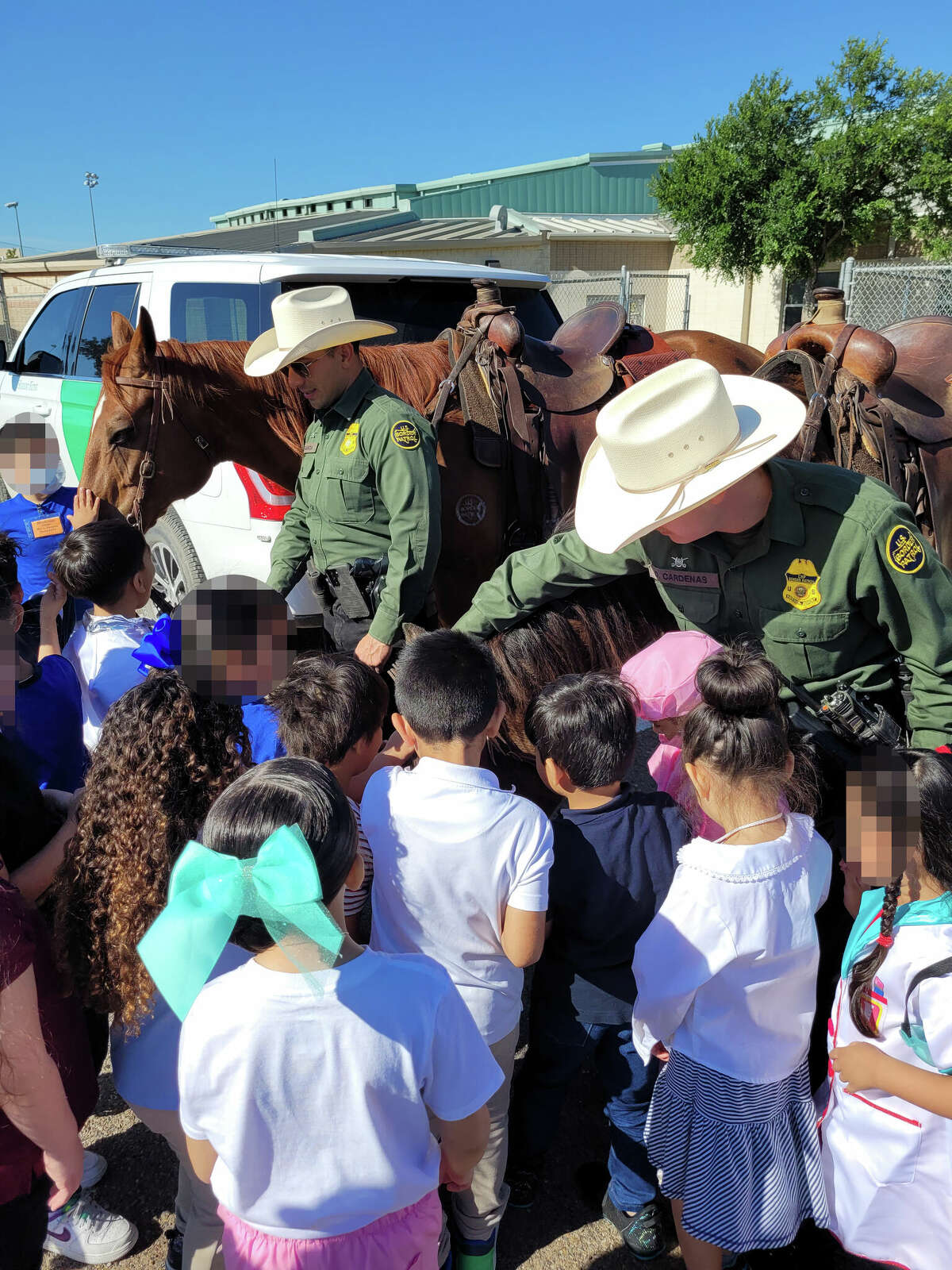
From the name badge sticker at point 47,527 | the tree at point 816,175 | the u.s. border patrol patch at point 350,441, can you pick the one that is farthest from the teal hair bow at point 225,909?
the tree at point 816,175

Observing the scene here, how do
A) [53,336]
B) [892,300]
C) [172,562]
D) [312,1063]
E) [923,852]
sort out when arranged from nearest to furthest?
[312,1063]
[923,852]
[172,562]
[53,336]
[892,300]

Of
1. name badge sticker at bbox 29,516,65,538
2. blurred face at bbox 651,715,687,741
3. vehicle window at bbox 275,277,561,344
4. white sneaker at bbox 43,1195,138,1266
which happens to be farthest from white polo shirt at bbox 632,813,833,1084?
vehicle window at bbox 275,277,561,344

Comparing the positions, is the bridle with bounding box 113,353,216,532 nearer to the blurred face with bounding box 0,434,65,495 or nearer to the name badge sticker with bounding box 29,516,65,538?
the name badge sticker with bounding box 29,516,65,538

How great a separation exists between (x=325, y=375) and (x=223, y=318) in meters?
1.54

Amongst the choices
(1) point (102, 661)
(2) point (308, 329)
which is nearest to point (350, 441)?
(2) point (308, 329)

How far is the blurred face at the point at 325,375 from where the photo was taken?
2.88 meters

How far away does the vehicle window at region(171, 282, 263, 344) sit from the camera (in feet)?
12.7

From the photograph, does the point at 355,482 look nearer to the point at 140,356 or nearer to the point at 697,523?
the point at 140,356

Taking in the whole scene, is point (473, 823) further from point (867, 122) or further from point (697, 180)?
point (867, 122)

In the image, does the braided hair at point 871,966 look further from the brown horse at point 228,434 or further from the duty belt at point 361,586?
the brown horse at point 228,434

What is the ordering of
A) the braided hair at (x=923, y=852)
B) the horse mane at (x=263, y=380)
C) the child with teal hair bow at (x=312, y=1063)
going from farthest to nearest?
the horse mane at (x=263, y=380) → the braided hair at (x=923, y=852) → the child with teal hair bow at (x=312, y=1063)

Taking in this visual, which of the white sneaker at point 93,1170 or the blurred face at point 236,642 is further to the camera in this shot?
the white sneaker at point 93,1170

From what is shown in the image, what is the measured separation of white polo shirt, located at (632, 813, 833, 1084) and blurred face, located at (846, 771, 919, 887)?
3.7 inches

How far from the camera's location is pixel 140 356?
10.1ft
